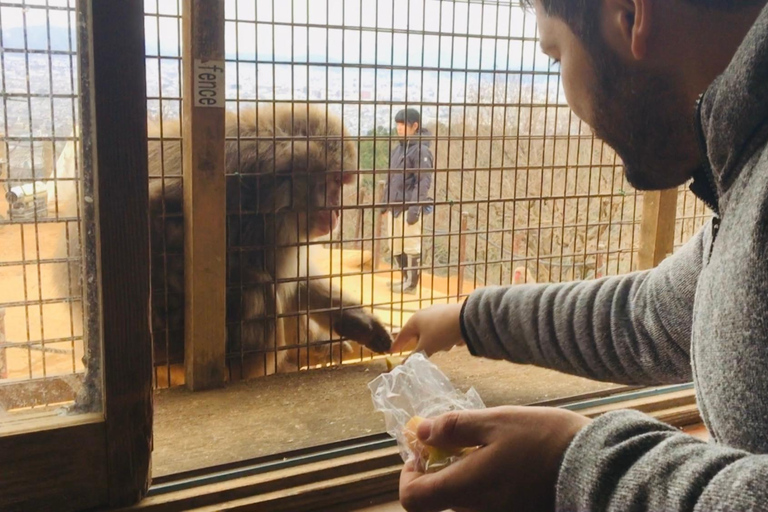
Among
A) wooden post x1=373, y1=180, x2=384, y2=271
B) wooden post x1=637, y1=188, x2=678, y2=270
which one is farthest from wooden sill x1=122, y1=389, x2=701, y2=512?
wooden post x1=637, y1=188, x2=678, y2=270

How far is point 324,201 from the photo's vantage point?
244cm

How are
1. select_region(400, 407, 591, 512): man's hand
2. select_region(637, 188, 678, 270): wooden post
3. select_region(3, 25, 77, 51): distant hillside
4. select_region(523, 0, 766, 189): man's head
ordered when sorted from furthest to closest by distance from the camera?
select_region(637, 188, 678, 270): wooden post
select_region(3, 25, 77, 51): distant hillside
select_region(523, 0, 766, 189): man's head
select_region(400, 407, 591, 512): man's hand

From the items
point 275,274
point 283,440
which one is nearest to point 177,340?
point 275,274

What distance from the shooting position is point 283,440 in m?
1.64

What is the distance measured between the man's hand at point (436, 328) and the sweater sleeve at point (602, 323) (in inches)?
1.4

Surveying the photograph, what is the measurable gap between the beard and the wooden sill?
0.78 m

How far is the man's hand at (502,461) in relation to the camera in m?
0.96

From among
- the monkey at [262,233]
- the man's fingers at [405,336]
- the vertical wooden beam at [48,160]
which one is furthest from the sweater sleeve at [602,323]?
the vertical wooden beam at [48,160]

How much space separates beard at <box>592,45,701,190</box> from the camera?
1175 millimetres

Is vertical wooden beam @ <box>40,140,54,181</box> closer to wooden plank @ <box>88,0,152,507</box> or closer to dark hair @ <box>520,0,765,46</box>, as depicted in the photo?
wooden plank @ <box>88,0,152,507</box>

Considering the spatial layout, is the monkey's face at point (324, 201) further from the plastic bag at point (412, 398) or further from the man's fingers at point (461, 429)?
the man's fingers at point (461, 429)

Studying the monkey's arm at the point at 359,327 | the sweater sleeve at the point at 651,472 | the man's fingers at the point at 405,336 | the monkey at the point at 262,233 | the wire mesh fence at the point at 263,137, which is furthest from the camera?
the monkey's arm at the point at 359,327

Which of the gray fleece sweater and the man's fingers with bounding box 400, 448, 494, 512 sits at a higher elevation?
the gray fleece sweater

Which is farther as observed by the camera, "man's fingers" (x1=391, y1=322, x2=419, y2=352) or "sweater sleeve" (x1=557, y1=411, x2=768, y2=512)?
"man's fingers" (x1=391, y1=322, x2=419, y2=352)
